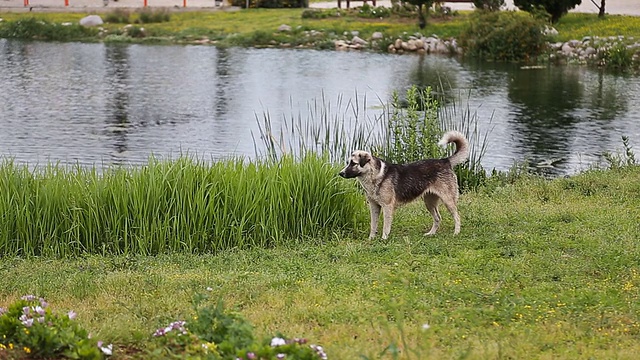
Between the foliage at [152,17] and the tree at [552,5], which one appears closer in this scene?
the tree at [552,5]

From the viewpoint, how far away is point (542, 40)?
31.5m

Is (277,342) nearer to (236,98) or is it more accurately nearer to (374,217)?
(374,217)

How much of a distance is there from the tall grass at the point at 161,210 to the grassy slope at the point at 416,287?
43 cm

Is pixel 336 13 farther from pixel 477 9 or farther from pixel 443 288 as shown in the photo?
pixel 443 288

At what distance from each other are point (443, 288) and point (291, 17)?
33.1 meters

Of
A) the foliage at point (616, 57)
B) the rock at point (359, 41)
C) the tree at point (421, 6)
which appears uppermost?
the tree at point (421, 6)

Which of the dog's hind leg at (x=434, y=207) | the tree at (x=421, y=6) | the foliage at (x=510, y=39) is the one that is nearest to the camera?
the dog's hind leg at (x=434, y=207)

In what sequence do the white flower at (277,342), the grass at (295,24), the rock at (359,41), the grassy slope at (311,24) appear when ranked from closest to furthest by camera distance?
the white flower at (277,342), the grassy slope at (311,24), the grass at (295,24), the rock at (359,41)

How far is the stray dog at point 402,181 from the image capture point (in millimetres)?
9148

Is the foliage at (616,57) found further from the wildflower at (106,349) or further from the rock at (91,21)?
the wildflower at (106,349)

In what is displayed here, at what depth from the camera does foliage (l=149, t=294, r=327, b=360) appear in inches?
178

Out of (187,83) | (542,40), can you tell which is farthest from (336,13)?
(187,83)

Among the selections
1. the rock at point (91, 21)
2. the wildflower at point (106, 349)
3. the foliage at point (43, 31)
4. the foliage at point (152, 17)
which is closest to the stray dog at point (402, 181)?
the wildflower at point (106, 349)

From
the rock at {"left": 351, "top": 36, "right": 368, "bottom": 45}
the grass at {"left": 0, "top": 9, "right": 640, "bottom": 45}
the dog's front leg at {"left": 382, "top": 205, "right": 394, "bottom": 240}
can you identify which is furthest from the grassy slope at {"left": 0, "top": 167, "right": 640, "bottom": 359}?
the rock at {"left": 351, "top": 36, "right": 368, "bottom": 45}
